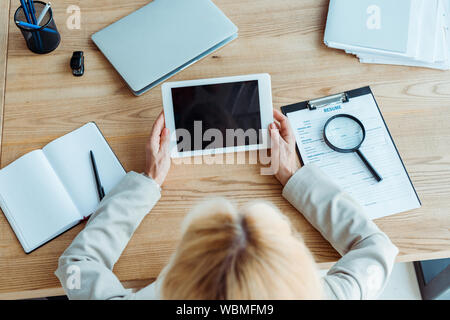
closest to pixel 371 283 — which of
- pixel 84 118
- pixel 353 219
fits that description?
pixel 353 219

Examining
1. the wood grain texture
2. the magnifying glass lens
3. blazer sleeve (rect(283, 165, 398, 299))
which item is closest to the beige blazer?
blazer sleeve (rect(283, 165, 398, 299))

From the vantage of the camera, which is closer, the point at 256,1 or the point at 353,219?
the point at 353,219

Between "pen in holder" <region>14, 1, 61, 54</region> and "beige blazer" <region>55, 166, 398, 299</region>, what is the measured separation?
44 cm

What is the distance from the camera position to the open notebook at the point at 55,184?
2.74 feet

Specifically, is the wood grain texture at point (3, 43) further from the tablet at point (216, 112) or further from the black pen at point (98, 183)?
the tablet at point (216, 112)

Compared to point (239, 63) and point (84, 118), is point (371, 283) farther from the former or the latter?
point (84, 118)

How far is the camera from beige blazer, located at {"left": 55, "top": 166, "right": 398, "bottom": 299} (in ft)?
2.46

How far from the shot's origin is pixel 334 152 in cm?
92

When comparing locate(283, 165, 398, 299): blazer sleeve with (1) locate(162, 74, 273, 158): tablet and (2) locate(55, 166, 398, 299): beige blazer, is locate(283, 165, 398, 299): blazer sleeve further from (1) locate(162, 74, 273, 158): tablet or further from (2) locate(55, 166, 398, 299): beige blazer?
(1) locate(162, 74, 273, 158): tablet

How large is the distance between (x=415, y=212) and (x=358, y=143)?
206 mm

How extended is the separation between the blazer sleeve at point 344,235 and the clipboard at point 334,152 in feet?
0.14

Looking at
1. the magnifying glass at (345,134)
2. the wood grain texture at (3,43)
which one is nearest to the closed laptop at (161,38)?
the wood grain texture at (3,43)

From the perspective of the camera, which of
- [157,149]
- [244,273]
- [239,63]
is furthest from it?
[239,63]
